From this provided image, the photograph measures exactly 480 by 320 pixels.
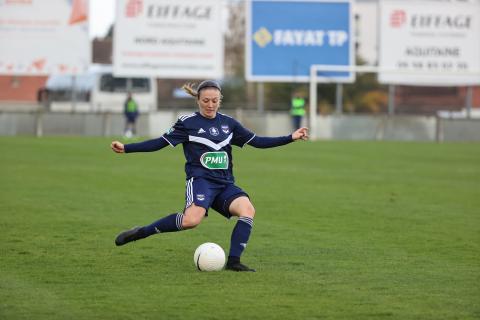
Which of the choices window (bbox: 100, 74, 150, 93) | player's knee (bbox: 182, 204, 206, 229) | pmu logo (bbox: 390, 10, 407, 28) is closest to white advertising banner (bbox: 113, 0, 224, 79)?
window (bbox: 100, 74, 150, 93)

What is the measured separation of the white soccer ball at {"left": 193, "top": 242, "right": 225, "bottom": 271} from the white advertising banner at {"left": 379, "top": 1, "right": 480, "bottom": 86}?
34010 millimetres

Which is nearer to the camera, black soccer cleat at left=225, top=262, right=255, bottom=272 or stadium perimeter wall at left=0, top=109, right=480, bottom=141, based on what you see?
black soccer cleat at left=225, top=262, right=255, bottom=272

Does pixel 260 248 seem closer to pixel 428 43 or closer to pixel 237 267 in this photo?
pixel 237 267

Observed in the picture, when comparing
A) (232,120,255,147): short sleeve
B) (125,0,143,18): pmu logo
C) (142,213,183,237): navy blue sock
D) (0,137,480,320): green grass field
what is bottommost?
(0,137,480,320): green grass field

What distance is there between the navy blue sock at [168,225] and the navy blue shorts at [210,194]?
0.47ft

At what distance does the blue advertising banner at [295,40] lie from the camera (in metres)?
39.8

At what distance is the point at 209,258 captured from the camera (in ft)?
26.6

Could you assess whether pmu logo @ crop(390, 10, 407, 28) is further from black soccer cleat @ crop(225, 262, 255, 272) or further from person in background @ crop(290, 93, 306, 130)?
black soccer cleat @ crop(225, 262, 255, 272)

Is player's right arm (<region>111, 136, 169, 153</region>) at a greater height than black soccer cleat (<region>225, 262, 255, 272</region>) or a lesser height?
greater

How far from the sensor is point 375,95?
64.3 meters

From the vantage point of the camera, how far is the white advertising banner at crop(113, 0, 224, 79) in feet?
130

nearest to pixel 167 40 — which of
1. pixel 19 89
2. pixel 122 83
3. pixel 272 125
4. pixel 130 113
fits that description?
Answer: pixel 130 113

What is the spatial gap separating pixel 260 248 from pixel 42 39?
31.1m

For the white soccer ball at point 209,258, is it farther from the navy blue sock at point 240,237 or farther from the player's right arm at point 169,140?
the player's right arm at point 169,140
